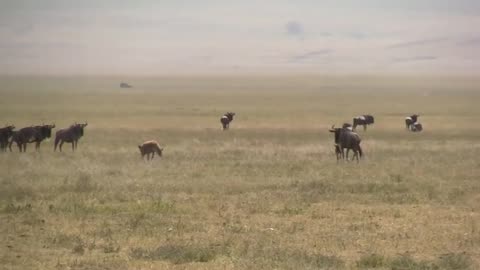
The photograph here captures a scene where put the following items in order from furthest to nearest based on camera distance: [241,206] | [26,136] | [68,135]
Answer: [68,135], [26,136], [241,206]

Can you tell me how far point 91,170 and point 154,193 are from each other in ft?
15.8

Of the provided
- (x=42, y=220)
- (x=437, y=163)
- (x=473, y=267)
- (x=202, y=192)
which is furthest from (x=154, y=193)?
(x=437, y=163)

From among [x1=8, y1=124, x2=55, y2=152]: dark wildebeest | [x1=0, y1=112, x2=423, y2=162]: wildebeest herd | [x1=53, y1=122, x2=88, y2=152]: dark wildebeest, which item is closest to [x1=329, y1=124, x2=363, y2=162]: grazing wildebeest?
[x1=0, y1=112, x2=423, y2=162]: wildebeest herd

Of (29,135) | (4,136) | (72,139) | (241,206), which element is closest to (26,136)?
(29,135)

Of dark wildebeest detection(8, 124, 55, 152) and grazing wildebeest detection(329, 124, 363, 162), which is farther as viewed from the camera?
dark wildebeest detection(8, 124, 55, 152)

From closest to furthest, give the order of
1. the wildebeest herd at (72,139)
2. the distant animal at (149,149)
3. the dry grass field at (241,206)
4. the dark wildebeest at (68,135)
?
the dry grass field at (241,206) → the wildebeest herd at (72,139) → the distant animal at (149,149) → the dark wildebeest at (68,135)

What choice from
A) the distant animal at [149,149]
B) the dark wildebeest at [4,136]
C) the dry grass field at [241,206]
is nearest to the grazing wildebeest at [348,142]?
the dry grass field at [241,206]

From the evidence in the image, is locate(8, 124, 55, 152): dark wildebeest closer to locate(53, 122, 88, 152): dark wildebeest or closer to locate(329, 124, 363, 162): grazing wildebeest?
locate(53, 122, 88, 152): dark wildebeest

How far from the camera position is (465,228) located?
13469 mm

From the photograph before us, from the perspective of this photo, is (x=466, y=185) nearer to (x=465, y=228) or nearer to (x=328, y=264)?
(x=465, y=228)

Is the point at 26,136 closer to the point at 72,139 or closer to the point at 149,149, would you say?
the point at 72,139

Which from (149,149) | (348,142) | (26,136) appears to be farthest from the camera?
(26,136)

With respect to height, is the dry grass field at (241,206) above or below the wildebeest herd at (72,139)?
below

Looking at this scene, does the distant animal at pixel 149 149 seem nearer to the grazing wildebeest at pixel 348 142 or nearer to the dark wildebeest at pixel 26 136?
the dark wildebeest at pixel 26 136
